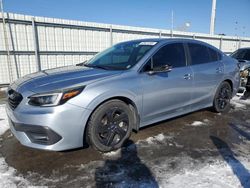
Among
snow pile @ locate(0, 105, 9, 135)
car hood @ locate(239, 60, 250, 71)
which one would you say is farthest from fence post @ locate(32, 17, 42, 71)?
car hood @ locate(239, 60, 250, 71)

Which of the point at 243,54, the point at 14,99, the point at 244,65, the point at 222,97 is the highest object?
the point at 243,54

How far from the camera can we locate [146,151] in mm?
3350

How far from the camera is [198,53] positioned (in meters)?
4.59

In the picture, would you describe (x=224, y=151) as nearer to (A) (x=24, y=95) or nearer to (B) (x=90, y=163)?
(B) (x=90, y=163)

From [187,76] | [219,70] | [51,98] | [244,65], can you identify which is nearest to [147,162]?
[51,98]

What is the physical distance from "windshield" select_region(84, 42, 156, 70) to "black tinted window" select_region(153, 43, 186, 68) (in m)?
0.21

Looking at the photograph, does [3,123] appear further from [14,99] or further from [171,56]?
[171,56]

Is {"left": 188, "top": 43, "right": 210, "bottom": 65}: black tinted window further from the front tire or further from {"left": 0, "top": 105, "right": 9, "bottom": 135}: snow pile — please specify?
{"left": 0, "top": 105, "right": 9, "bottom": 135}: snow pile

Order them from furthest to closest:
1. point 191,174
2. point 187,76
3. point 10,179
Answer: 1. point 187,76
2. point 191,174
3. point 10,179

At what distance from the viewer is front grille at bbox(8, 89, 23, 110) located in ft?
9.68

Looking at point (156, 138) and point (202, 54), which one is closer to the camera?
point (156, 138)

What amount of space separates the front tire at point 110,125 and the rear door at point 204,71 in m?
1.69

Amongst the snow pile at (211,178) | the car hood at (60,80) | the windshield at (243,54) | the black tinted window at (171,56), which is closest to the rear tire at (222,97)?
the black tinted window at (171,56)

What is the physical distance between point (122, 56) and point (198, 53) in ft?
5.34
